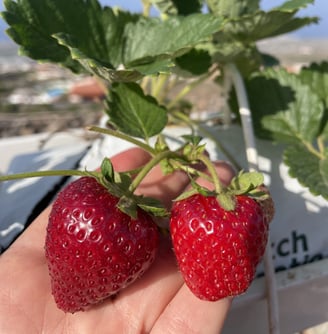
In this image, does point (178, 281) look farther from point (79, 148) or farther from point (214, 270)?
point (79, 148)

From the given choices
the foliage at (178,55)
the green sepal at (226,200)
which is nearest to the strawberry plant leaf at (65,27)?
the foliage at (178,55)

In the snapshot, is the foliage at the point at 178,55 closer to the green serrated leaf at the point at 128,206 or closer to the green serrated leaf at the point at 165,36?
the green serrated leaf at the point at 165,36

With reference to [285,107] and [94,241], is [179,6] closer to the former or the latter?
[285,107]

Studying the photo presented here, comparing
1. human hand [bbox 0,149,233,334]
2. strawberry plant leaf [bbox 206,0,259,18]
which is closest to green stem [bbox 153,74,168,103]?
strawberry plant leaf [bbox 206,0,259,18]

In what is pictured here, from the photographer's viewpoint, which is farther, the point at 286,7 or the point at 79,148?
the point at 79,148

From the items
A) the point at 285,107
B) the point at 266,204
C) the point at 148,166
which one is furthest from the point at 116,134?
the point at 285,107

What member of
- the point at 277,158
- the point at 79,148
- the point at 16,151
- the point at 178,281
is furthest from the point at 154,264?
the point at 16,151

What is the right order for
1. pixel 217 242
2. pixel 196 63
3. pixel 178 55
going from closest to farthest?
pixel 217 242 → pixel 178 55 → pixel 196 63
